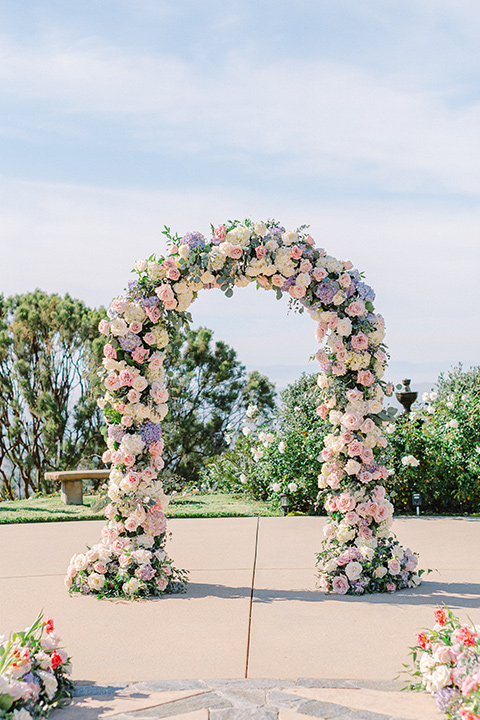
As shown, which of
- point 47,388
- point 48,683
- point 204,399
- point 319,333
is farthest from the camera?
point 204,399

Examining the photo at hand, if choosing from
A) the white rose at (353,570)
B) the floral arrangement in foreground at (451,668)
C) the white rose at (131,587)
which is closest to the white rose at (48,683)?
the floral arrangement in foreground at (451,668)

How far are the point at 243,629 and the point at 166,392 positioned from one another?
6.52 feet

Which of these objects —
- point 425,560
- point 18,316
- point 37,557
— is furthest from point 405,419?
point 18,316

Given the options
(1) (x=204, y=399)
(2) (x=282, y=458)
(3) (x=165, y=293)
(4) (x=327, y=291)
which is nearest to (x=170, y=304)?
(3) (x=165, y=293)

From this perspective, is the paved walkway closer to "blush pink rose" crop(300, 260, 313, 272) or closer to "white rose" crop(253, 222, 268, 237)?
"blush pink rose" crop(300, 260, 313, 272)

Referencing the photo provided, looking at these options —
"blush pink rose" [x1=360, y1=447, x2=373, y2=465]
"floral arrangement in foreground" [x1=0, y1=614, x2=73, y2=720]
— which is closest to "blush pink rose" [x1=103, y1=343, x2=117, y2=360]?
"blush pink rose" [x1=360, y1=447, x2=373, y2=465]

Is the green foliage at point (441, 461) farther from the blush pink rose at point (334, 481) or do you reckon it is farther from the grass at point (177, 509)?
the blush pink rose at point (334, 481)

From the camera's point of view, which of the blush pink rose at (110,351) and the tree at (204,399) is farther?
the tree at (204,399)

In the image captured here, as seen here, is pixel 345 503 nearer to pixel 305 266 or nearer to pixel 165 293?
pixel 305 266

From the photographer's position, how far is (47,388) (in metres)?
14.5

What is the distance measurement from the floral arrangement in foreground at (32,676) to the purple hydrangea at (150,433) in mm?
2114

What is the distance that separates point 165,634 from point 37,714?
4.25 ft

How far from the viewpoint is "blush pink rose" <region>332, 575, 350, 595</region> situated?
215 inches

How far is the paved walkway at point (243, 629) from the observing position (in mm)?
3480
